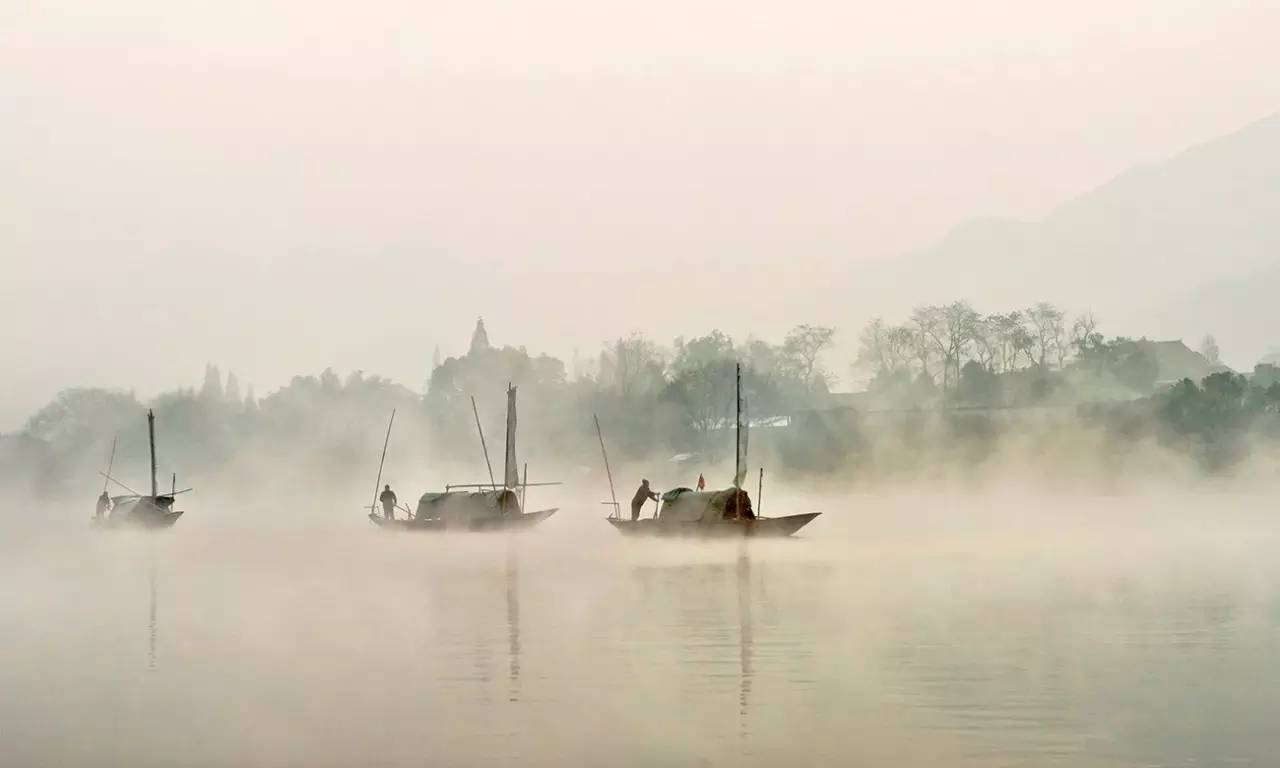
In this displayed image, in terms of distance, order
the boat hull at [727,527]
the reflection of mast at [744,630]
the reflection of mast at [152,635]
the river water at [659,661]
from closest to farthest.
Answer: the river water at [659,661] < the reflection of mast at [744,630] < the reflection of mast at [152,635] < the boat hull at [727,527]

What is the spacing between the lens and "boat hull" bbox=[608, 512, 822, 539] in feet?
222

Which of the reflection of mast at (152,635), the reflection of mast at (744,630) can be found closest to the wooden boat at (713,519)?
the reflection of mast at (744,630)

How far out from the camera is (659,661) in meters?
29.8

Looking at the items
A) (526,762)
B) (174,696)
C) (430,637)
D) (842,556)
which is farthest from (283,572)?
(526,762)

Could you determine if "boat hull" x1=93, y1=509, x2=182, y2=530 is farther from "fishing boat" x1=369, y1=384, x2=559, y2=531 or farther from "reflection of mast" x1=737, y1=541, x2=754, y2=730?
"reflection of mast" x1=737, y1=541, x2=754, y2=730

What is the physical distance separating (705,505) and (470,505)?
56.0ft

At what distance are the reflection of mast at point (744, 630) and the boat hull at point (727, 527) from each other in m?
8.63

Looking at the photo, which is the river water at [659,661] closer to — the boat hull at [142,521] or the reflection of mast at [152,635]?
the reflection of mast at [152,635]

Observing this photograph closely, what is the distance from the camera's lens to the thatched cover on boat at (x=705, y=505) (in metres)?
67.9

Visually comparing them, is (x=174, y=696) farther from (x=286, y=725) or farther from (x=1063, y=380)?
Answer: (x=1063, y=380)

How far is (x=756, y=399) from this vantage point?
166250mm

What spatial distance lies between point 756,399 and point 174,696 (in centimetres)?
14115

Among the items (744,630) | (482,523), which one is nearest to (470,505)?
(482,523)

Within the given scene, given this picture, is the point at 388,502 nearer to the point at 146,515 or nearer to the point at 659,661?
the point at 146,515
